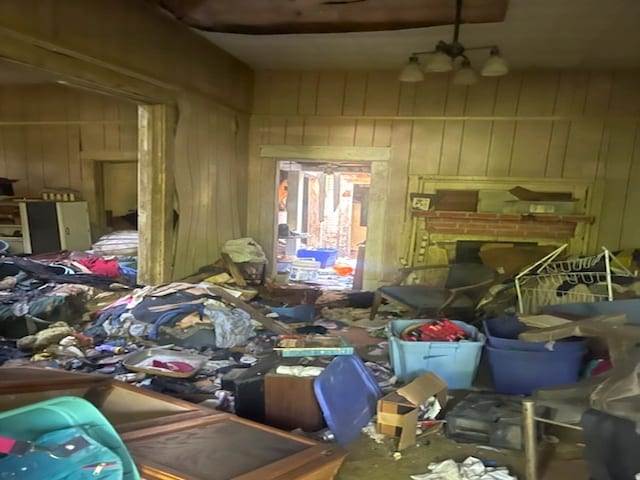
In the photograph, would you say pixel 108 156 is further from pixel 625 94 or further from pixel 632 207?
pixel 632 207

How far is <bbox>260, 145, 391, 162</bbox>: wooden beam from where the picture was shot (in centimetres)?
521

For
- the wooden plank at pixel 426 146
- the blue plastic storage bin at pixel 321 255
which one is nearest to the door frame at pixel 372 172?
the wooden plank at pixel 426 146

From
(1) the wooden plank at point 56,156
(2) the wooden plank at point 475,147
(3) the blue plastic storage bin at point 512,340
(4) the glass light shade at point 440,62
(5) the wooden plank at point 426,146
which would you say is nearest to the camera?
(3) the blue plastic storage bin at point 512,340

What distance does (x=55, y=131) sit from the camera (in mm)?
5785

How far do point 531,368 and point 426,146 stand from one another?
2990 millimetres

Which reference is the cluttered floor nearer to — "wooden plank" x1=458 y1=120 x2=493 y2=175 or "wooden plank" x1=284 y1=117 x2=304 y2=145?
"wooden plank" x1=458 y1=120 x2=493 y2=175

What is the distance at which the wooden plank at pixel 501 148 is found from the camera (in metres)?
4.89

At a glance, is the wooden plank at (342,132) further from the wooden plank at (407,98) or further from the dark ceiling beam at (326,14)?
the dark ceiling beam at (326,14)

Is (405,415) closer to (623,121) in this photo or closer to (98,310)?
(98,310)

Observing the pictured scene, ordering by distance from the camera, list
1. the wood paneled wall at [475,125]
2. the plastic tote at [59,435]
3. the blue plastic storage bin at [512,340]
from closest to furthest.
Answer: the plastic tote at [59,435], the blue plastic storage bin at [512,340], the wood paneled wall at [475,125]

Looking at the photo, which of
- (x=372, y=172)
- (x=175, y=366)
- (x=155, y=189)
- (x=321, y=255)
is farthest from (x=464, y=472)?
(x=321, y=255)

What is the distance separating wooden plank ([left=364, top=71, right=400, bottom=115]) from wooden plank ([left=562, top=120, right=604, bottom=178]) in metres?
1.83

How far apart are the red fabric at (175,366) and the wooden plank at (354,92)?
11.2 ft

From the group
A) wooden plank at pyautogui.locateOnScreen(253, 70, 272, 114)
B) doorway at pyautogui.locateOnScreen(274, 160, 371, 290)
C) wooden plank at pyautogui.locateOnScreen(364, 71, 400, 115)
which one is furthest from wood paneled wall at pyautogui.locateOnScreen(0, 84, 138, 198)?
doorway at pyautogui.locateOnScreen(274, 160, 371, 290)
